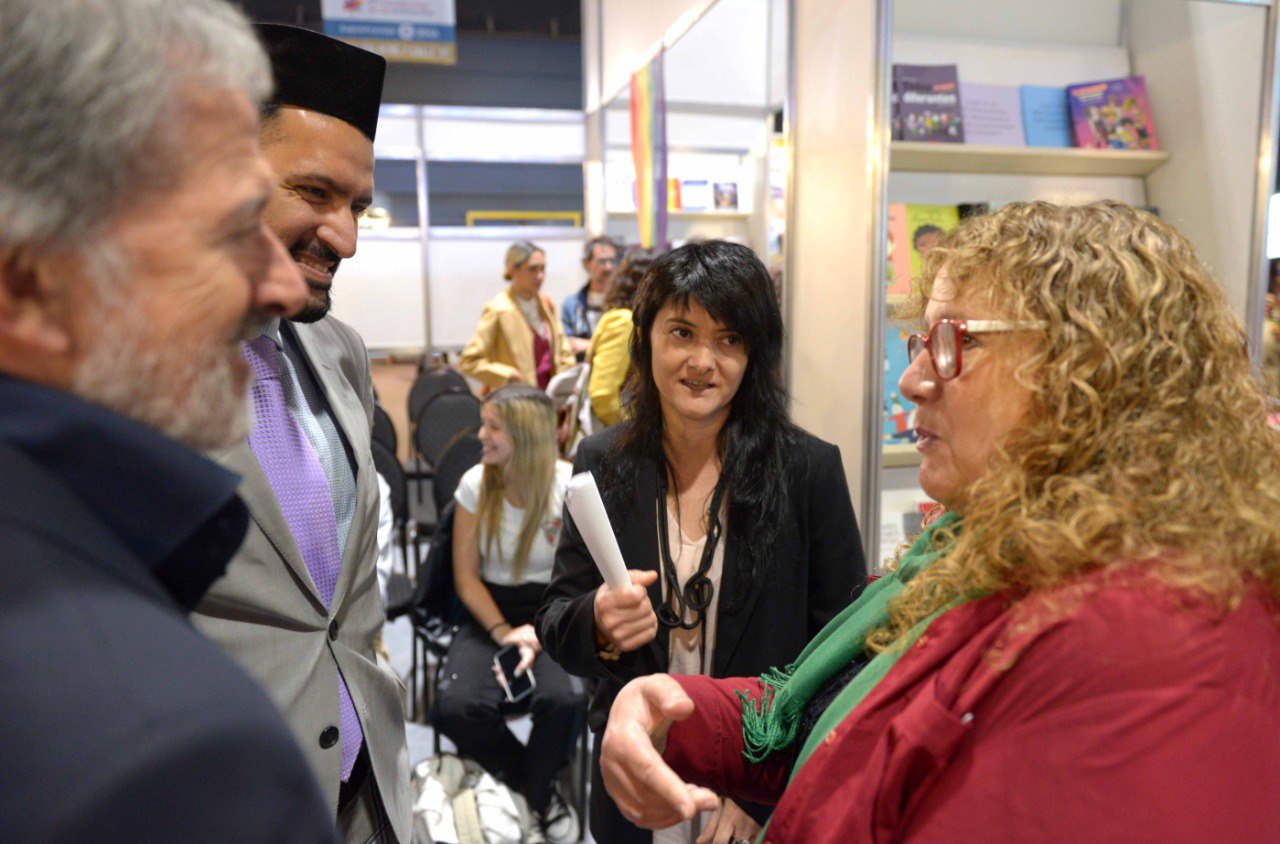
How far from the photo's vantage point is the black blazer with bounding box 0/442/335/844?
41cm

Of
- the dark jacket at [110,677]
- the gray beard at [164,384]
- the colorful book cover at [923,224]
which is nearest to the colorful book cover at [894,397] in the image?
the colorful book cover at [923,224]

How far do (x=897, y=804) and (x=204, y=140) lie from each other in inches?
30.7

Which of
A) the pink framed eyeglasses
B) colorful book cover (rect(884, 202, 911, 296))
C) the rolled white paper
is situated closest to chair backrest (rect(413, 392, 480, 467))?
colorful book cover (rect(884, 202, 911, 296))

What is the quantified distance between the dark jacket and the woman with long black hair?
1032mm

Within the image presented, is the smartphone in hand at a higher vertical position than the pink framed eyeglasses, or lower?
lower

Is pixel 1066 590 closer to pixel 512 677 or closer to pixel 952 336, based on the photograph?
pixel 952 336

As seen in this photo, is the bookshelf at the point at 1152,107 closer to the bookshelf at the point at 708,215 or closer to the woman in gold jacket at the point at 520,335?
the woman in gold jacket at the point at 520,335

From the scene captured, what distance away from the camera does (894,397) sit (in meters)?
3.05

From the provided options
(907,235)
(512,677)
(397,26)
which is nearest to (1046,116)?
(907,235)

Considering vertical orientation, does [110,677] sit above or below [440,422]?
above

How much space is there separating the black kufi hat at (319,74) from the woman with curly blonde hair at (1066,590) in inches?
36.3

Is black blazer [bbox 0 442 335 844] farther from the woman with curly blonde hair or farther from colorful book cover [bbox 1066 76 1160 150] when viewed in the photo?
colorful book cover [bbox 1066 76 1160 150]

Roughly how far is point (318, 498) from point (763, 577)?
0.79m

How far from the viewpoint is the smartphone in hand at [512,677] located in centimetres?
286
